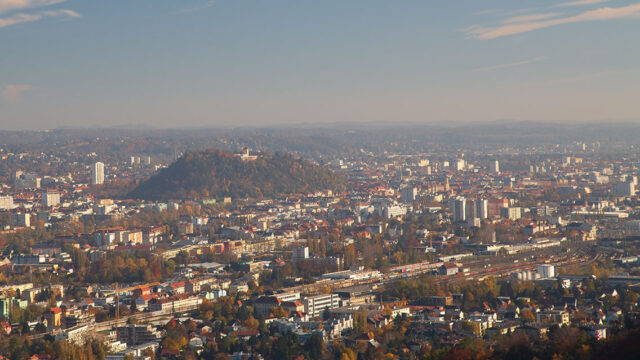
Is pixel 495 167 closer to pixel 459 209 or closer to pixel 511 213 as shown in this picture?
pixel 511 213

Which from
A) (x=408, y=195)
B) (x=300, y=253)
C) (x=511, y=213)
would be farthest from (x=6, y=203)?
(x=300, y=253)

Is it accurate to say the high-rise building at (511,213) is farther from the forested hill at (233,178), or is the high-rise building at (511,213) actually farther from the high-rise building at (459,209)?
the forested hill at (233,178)

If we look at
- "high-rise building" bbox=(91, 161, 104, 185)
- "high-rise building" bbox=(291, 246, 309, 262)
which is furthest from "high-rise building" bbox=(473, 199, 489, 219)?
"high-rise building" bbox=(91, 161, 104, 185)

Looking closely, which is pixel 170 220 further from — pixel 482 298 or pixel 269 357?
pixel 269 357

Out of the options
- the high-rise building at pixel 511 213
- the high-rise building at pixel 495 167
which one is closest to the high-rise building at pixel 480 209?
the high-rise building at pixel 511 213

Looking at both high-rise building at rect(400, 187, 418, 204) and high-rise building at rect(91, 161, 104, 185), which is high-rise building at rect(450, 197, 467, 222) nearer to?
high-rise building at rect(400, 187, 418, 204)
